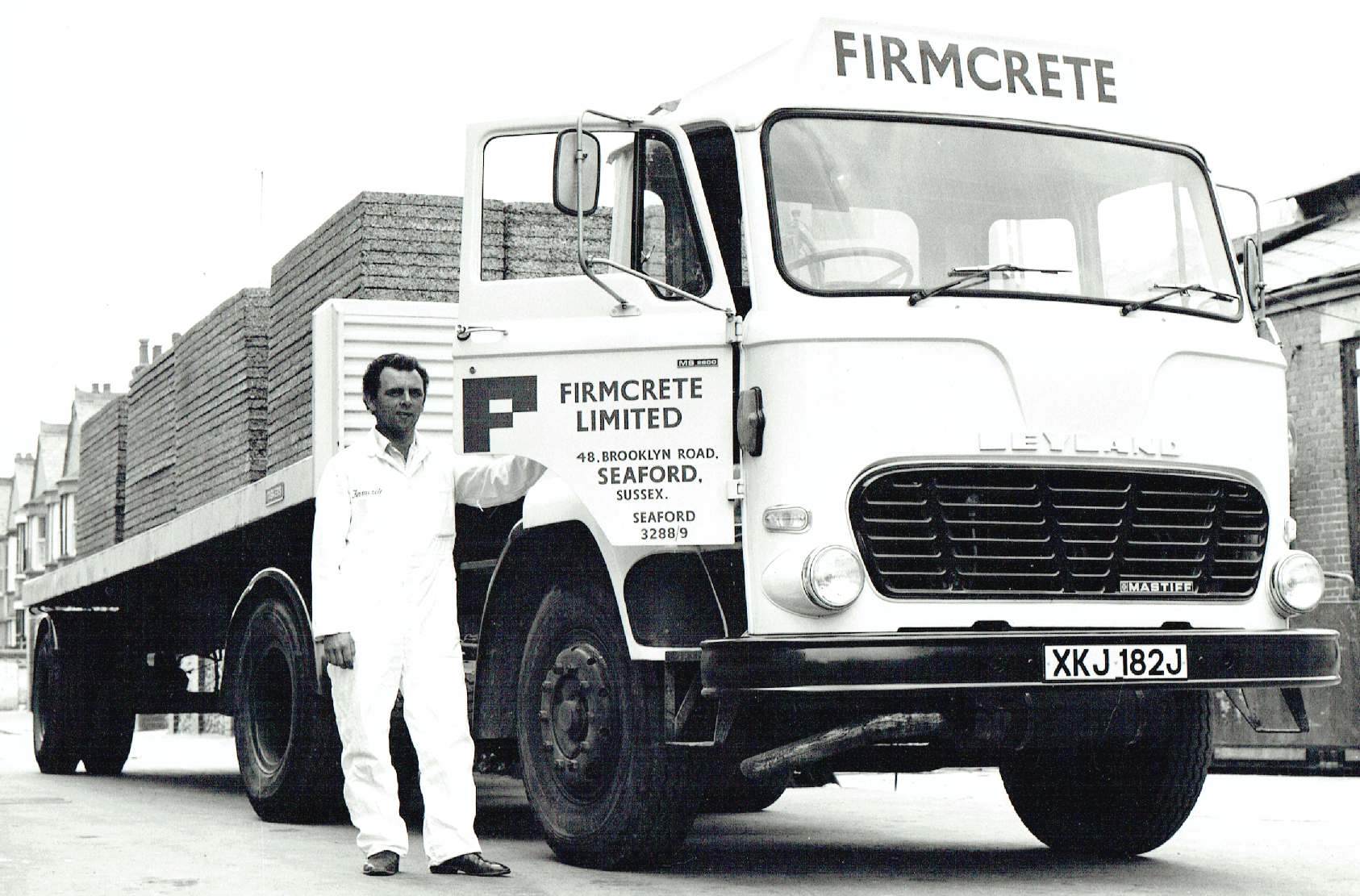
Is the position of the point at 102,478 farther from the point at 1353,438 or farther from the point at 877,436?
the point at 1353,438

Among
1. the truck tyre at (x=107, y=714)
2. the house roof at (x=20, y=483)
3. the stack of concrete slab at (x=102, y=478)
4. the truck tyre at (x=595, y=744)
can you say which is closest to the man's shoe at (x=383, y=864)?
the truck tyre at (x=595, y=744)

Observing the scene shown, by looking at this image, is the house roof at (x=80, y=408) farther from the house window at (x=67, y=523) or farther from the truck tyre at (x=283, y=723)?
the truck tyre at (x=283, y=723)

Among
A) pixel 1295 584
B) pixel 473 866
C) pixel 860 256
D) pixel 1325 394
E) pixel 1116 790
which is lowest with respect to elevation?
pixel 473 866

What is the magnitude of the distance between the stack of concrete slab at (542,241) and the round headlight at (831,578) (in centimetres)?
194

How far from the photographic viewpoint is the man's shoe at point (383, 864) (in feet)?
23.5

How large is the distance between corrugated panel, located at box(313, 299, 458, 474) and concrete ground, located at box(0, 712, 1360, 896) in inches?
71.4

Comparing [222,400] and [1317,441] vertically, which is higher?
[1317,441]

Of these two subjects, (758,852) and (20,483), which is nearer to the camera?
(758,852)

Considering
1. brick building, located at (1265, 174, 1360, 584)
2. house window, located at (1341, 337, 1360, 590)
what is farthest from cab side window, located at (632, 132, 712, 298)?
house window, located at (1341, 337, 1360, 590)

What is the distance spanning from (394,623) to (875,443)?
1916 mm

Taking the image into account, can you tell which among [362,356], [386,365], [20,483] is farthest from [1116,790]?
[20,483]

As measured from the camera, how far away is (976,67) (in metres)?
7.46

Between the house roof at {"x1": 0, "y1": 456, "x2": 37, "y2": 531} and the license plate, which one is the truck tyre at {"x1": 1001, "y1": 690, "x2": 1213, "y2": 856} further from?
the house roof at {"x1": 0, "y1": 456, "x2": 37, "y2": 531}

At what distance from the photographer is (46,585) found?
600 inches
